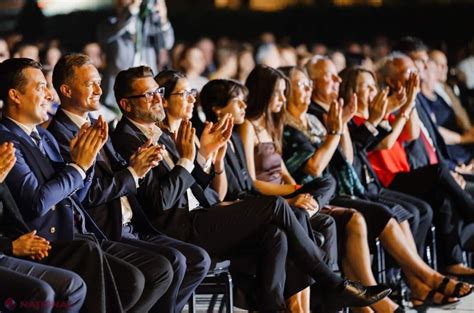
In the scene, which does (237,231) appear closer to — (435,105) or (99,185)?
(99,185)

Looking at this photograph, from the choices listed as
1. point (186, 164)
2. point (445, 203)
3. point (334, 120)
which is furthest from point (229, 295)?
point (445, 203)

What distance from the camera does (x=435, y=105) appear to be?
973cm

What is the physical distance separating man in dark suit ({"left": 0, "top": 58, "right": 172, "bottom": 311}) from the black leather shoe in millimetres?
1167

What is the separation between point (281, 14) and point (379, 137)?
413 inches

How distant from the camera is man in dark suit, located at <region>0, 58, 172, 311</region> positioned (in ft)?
16.5

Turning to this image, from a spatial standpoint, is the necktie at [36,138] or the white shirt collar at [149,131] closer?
the necktie at [36,138]

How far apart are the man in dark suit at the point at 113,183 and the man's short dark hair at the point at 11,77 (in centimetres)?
38

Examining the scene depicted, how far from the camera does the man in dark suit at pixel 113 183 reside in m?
5.49

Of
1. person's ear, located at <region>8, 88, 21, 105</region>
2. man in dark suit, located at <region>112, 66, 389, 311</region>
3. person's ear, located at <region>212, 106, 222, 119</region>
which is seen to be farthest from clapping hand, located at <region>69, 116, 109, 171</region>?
person's ear, located at <region>212, 106, 222, 119</region>

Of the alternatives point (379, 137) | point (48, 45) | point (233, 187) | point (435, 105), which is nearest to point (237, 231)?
point (233, 187)

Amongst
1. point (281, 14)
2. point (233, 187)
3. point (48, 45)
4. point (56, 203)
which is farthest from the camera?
point (281, 14)

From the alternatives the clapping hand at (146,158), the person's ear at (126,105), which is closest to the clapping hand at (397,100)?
the person's ear at (126,105)

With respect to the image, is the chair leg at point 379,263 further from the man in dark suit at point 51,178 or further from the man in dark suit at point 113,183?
the man in dark suit at point 51,178

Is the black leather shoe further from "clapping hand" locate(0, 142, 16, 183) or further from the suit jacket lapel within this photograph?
"clapping hand" locate(0, 142, 16, 183)
